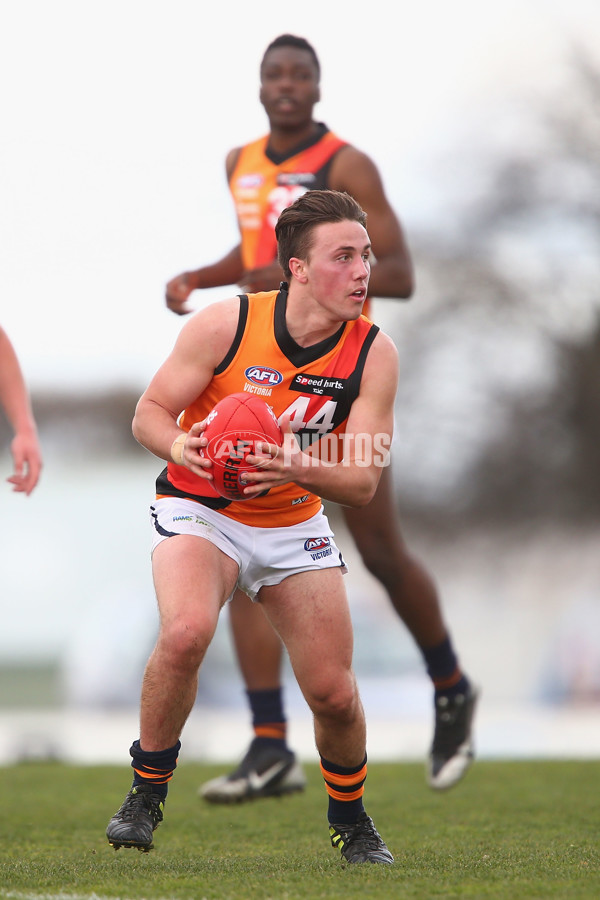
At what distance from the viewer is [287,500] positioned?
11.9ft

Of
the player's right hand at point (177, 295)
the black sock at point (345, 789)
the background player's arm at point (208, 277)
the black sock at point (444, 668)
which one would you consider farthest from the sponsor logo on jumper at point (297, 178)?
the black sock at point (345, 789)

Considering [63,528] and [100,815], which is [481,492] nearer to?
[63,528]

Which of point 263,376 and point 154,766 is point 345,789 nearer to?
point 154,766

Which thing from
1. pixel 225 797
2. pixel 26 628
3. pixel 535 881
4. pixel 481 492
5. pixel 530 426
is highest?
pixel 535 881

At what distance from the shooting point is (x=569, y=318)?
19469 mm

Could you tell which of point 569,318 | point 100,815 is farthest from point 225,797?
point 569,318

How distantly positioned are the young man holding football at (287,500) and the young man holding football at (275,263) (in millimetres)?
1253

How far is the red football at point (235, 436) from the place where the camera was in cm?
315

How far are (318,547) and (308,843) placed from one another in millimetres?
1078

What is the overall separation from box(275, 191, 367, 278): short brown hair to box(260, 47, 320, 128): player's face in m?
1.58

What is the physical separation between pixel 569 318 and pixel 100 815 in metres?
16.0

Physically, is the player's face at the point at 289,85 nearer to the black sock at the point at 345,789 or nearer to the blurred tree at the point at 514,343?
the black sock at the point at 345,789

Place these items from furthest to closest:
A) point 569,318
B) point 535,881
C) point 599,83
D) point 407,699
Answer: point 569,318
point 599,83
point 407,699
point 535,881

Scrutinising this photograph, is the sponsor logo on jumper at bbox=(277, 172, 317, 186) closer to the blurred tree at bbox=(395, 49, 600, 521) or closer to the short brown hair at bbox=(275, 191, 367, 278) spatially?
the short brown hair at bbox=(275, 191, 367, 278)
